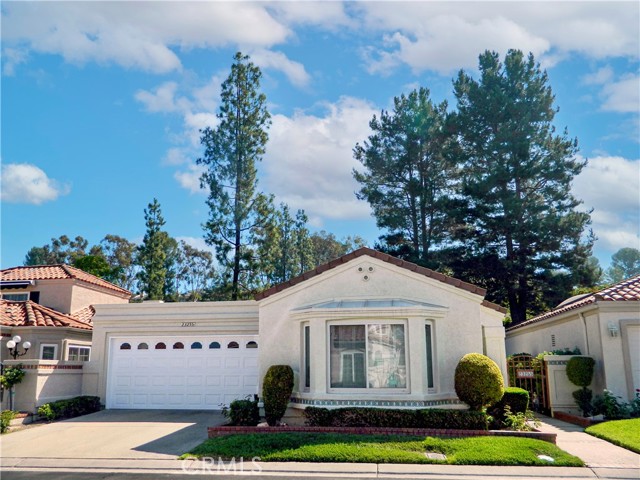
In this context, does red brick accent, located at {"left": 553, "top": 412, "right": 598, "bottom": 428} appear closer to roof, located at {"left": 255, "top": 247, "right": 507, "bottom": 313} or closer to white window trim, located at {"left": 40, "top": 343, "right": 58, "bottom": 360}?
roof, located at {"left": 255, "top": 247, "right": 507, "bottom": 313}

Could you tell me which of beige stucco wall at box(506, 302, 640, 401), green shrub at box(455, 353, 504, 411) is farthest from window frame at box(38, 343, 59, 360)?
beige stucco wall at box(506, 302, 640, 401)

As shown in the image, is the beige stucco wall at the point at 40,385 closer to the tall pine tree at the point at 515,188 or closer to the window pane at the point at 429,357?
the window pane at the point at 429,357

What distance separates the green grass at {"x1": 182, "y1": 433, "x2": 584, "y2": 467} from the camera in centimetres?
1027

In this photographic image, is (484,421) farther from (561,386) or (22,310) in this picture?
(22,310)

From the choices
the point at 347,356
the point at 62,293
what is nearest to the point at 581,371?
the point at 347,356

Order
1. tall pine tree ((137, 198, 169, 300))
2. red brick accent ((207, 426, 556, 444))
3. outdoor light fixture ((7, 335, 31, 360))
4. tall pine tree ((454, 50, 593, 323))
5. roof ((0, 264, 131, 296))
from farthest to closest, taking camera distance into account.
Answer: tall pine tree ((137, 198, 169, 300)) < tall pine tree ((454, 50, 593, 323)) < roof ((0, 264, 131, 296)) < outdoor light fixture ((7, 335, 31, 360)) < red brick accent ((207, 426, 556, 444))

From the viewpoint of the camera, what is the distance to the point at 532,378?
18234 millimetres

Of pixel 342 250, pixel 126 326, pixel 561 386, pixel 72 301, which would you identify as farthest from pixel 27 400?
pixel 342 250

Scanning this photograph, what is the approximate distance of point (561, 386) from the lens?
16.5 m

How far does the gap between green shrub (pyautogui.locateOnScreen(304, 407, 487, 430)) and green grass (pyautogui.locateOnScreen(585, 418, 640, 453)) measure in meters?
2.94

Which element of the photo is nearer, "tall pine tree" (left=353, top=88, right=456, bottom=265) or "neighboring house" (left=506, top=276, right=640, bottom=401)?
"neighboring house" (left=506, top=276, right=640, bottom=401)

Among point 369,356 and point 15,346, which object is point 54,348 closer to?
point 15,346

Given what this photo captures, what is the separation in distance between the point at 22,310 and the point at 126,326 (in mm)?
5610

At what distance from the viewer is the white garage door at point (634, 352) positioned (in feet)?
49.1
